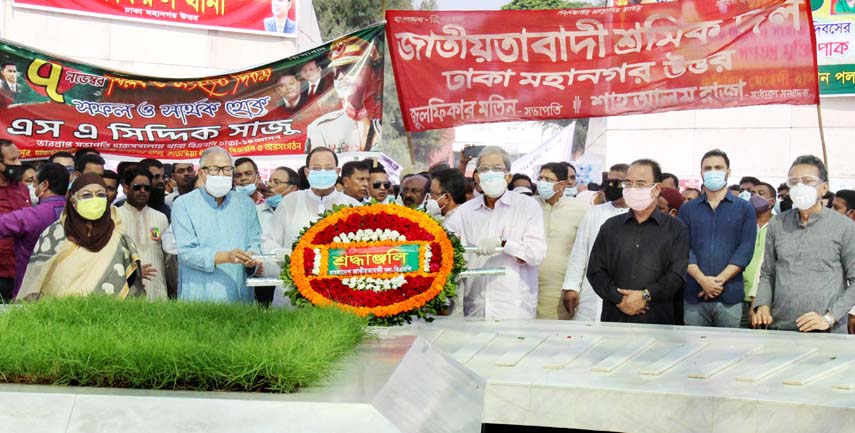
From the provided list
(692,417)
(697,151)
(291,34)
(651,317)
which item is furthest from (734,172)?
(692,417)

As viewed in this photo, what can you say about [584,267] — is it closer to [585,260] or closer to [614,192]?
[585,260]

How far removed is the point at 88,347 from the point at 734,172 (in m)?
19.2

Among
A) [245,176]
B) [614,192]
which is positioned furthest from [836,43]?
[245,176]

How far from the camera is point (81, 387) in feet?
9.45

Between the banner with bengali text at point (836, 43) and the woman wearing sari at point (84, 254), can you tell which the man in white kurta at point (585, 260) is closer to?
the woman wearing sari at point (84, 254)

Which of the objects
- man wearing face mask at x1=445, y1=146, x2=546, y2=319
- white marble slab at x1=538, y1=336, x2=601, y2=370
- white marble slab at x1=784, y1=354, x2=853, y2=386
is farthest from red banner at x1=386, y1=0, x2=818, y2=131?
white marble slab at x1=784, y1=354, x2=853, y2=386

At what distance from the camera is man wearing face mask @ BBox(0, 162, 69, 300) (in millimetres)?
6172

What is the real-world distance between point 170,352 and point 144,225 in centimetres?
381

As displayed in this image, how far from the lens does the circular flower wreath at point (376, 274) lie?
14.8 feet

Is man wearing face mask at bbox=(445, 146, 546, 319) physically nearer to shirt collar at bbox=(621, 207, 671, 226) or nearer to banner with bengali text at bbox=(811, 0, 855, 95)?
shirt collar at bbox=(621, 207, 671, 226)

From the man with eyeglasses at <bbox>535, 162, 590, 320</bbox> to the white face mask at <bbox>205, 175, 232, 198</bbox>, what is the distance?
2.07 meters

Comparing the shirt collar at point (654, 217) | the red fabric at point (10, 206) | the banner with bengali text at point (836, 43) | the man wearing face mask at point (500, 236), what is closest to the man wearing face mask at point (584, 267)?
the man wearing face mask at point (500, 236)

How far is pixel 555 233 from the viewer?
6734 millimetres

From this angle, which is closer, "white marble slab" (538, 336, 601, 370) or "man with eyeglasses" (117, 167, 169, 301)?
"white marble slab" (538, 336, 601, 370)
